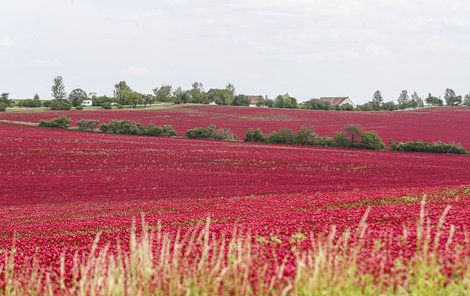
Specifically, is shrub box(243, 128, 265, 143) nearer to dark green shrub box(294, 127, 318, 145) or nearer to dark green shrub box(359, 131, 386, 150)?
dark green shrub box(294, 127, 318, 145)

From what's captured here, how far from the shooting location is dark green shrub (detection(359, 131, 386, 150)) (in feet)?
236

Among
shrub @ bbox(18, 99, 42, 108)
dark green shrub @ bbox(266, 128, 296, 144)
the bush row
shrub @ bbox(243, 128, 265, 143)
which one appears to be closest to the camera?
the bush row

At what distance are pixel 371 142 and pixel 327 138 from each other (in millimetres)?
5985

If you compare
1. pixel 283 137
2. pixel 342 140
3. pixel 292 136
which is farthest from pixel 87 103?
pixel 342 140

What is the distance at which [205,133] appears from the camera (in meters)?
83.1

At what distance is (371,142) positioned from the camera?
71.8 m

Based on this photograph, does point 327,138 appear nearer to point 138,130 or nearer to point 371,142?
point 371,142

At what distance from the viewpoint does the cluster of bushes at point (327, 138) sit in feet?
237

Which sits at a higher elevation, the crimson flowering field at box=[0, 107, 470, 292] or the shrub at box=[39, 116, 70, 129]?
the shrub at box=[39, 116, 70, 129]

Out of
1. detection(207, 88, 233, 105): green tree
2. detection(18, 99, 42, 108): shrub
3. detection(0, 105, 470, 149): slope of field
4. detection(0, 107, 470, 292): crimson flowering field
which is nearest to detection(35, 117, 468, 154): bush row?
detection(0, 105, 470, 149): slope of field

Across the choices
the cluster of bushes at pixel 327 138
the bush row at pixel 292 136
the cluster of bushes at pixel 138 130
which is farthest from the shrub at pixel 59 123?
the cluster of bushes at pixel 327 138

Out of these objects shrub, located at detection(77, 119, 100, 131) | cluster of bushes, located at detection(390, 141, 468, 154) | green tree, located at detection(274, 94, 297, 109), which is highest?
green tree, located at detection(274, 94, 297, 109)

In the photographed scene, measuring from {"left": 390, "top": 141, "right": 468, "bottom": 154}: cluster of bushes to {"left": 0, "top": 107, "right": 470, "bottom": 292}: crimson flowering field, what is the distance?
24.5 feet

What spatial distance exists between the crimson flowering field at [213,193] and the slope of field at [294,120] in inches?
445
